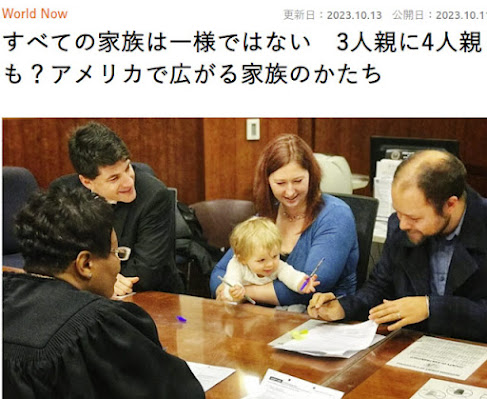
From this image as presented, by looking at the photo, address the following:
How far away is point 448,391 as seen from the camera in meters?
1.19

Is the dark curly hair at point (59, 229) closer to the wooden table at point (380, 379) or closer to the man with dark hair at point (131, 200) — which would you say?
the wooden table at point (380, 379)

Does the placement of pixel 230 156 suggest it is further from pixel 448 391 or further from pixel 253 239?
pixel 448 391

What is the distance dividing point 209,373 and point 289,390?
176 millimetres

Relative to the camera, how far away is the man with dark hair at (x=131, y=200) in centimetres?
196

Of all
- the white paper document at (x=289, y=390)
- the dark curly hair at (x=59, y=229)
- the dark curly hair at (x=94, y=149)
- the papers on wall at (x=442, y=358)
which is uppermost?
the dark curly hair at (x=94, y=149)

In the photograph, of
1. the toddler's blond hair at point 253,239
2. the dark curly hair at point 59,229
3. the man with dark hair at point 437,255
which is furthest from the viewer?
the toddler's blond hair at point 253,239

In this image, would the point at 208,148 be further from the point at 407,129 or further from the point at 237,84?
the point at 237,84

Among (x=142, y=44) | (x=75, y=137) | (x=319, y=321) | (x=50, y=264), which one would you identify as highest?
(x=142, y=44)

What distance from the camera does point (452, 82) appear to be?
1.39 m

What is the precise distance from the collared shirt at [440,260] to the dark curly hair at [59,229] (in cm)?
84

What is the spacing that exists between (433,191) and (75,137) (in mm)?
1105

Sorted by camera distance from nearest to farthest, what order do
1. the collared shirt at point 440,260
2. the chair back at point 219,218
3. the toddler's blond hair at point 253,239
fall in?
the collared shirt at point 440,260 → the toddler's blond hair at point 253,239 → the chair back at point 219,218

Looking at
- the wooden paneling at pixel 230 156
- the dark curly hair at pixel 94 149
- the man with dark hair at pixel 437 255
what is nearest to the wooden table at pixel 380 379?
the man with dark hair at pixel 437 255

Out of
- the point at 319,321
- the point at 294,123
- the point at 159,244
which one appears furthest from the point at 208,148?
the point at 319,321
